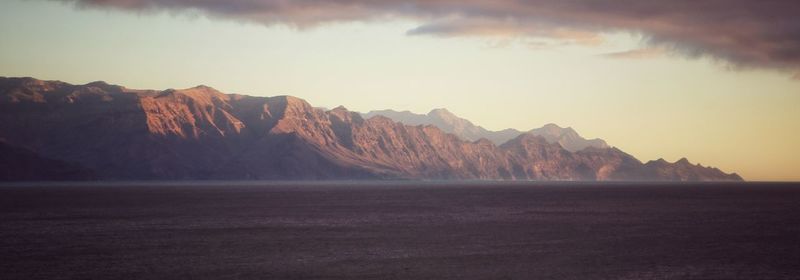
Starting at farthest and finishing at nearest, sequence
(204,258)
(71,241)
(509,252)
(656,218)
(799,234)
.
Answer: (656,218) → (799,234) → (71,241) → (509,252) → (204,258)

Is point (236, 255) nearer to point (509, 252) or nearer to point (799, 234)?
point (509, 252)

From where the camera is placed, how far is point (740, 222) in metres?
108

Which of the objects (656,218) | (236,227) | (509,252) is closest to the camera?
(509,252)

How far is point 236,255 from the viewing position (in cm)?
6469

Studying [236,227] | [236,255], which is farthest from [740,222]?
[236,255]

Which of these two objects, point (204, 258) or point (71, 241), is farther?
point (71, 241)

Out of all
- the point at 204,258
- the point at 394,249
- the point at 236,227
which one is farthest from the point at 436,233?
the point at 204,258

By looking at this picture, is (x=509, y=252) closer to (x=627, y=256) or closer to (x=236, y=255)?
(x=627, y=256)

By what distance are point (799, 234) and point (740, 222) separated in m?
22.4

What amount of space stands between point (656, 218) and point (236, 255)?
71919 mm

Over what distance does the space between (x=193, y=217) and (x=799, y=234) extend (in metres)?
77.3

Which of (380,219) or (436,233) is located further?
(380,219)

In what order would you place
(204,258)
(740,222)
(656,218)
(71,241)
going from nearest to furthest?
(204,258) < (71,241) < (740,222) < (656,218)

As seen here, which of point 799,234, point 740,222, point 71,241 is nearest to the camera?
point 71,241
